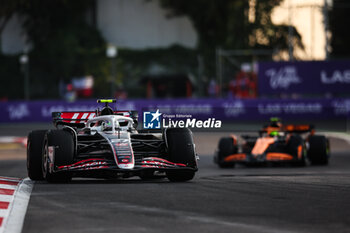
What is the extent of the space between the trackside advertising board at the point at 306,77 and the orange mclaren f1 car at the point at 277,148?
23286 mm

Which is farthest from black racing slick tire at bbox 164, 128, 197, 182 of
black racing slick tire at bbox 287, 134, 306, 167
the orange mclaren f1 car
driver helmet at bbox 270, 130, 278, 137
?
driver helmet at bbox 270, 130, 278, 137

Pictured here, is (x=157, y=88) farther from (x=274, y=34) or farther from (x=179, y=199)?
(x=179, y=199)

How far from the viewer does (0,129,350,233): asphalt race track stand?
8.92 meters

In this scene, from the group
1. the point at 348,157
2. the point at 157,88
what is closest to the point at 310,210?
the point at 348,157

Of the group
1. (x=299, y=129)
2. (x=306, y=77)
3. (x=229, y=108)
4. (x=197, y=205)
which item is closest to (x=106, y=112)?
(x=197, y=205)

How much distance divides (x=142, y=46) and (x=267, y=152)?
4851 cm

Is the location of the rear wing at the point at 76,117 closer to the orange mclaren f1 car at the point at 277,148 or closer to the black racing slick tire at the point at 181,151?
the black racing slick tire at the point at 181,151

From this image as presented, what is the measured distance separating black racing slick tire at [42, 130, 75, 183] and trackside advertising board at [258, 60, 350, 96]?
100ft

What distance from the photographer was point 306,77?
4388 centimetres

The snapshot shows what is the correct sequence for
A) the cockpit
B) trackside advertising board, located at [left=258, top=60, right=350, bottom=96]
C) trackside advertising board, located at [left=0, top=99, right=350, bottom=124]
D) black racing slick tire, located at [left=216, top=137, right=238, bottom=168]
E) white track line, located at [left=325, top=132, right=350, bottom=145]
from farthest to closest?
1. trackside advertising board, located at [left=258, top=60, right=350, bottom=96]
2. trackside advertising board, located at [left=0, top=99, right=350, bottom=124]
3. white track line, located at [left=325, top=132, right=350, bottom=145]
4. black racing slick tire, located at [left=216, top=137, right=238, bottom=168]
5. the cockpit

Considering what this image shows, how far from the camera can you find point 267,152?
64.3 ft

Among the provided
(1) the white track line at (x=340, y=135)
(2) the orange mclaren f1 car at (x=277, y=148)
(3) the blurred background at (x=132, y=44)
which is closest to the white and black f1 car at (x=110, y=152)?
(2) the orange mclaren f1 car at (x=277, y=148)

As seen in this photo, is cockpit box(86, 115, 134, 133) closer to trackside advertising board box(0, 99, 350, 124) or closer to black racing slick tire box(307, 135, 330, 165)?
black racing slick tire box(307, 135, 330, 165)

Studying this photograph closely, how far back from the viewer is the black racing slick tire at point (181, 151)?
14031 millimetres
